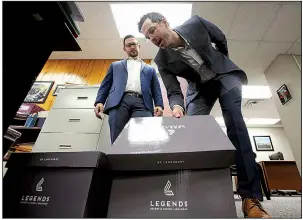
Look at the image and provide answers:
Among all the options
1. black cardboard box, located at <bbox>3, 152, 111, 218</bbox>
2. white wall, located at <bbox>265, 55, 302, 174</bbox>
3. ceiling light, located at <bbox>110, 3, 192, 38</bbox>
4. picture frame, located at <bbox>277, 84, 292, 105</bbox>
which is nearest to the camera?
black cardboard box, located at <bbox>3, 152, 111, 218</bbox>

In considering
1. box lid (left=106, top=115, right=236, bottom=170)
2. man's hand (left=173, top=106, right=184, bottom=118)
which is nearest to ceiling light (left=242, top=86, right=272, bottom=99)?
man's hand (left=173, top=106, right=184, bottom=118)

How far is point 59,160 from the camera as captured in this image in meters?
0.72

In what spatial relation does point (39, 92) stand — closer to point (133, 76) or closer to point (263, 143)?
point (133, 76)

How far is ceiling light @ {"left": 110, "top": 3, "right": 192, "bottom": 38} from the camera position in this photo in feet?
8.39

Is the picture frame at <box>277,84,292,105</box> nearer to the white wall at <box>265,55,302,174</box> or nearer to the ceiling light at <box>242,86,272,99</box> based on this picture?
the white wall at <box>265,55,302,174</box>

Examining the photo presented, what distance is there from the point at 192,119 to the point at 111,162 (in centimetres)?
39

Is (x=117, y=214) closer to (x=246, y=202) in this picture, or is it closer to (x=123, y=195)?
(x=123, y=195)

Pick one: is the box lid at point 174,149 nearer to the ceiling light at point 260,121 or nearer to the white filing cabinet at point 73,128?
the white filing cabinet at point 73,128

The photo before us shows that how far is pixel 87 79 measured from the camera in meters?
3.53

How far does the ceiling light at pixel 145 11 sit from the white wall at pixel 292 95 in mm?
1771

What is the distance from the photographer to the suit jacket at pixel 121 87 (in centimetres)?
150

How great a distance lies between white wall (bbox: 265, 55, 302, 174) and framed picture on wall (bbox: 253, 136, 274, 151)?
368 cm

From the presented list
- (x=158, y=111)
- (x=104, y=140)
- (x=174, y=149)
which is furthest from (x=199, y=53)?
(x=104, y=140)

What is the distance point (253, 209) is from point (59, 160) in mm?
746
